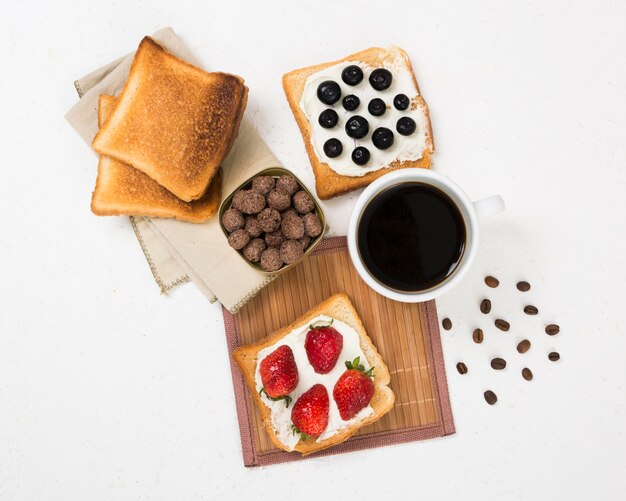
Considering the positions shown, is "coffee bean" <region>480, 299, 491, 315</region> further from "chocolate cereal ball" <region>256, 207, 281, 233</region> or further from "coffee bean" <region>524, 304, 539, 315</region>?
"chocolate cereal ball" <region>256, 207, 281, 233</region>

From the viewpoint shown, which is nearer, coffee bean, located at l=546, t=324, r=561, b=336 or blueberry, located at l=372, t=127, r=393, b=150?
blueberry, located at l=372, t=127, r=393, b=150

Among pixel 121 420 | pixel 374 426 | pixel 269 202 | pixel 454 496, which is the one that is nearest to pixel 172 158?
pixel 269 202

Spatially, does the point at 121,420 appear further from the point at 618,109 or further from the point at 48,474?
the point at 618,109

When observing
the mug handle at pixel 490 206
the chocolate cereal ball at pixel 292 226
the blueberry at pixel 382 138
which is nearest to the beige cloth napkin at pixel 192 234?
the chocolate cereal ball at pixel 292 226

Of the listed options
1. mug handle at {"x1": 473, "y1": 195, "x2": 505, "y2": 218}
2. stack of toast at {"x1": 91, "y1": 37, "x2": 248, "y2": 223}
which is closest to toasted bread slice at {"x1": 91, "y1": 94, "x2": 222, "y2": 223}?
stack of toast at {"x1": 91, "y1": 37, "x2": 248, "y2": 223}

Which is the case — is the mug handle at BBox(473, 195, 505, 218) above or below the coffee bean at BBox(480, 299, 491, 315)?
above

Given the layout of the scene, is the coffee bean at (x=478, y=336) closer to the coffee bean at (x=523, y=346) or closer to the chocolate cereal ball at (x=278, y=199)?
the coffee bean at (x=523, y=346)
